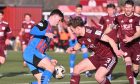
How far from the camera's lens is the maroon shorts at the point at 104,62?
42.9 feet

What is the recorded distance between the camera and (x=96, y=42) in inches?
513

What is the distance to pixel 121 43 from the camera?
1565 centimetres

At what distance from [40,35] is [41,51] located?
466mm

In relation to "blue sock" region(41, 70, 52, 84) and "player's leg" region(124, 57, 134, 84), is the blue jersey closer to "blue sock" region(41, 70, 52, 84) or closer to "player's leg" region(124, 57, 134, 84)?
"blue sock" region(41, 70, 52, 84)

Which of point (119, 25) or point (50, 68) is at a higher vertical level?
point (119, 25)

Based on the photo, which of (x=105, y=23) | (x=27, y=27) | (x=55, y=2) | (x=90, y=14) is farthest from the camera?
(x=55, y=2)

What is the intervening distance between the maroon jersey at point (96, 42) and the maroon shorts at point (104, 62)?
96mm

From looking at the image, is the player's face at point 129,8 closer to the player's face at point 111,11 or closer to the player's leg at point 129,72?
the player's leg at point 129,72

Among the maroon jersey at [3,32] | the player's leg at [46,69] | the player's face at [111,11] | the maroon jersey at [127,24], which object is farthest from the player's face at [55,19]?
the maroon jersey at [3,32]

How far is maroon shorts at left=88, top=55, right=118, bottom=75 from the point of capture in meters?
13.1

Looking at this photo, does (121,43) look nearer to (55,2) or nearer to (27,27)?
(27,27)

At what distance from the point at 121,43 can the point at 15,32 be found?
93.2 feet

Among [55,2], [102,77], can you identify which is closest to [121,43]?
[102,77]

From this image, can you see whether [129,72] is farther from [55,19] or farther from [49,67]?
[55,19]
